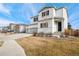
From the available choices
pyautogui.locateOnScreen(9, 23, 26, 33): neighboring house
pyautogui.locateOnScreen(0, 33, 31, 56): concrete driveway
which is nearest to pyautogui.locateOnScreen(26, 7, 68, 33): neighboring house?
pyautogui.locateOnScreen(9, 23, 26, 33): neighboring house

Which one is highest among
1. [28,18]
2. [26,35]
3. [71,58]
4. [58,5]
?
[58,5]

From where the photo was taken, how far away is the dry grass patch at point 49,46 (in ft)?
7.95

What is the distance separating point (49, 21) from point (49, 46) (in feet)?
1.18

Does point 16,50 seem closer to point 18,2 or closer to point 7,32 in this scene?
point 7,32

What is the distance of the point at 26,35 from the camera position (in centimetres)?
254

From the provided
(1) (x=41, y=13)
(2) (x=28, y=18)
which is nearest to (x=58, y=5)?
(1) (x=41, y=13)

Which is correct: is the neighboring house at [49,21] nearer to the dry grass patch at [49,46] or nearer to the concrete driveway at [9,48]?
the dry grass patch at [49,46]

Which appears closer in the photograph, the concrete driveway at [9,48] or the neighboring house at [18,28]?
the concrete driveway at [9,48]

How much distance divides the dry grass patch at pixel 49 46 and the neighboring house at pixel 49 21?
144 mm

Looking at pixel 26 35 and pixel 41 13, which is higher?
pixel 41 13

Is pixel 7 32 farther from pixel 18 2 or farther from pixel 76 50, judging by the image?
pixel 76 50

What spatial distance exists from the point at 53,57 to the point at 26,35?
1.66 ft

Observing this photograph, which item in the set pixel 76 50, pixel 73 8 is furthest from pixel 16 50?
pixel 73 8

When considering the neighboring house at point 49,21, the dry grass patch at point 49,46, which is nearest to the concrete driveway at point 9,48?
the dry grass patch at point 49,46
